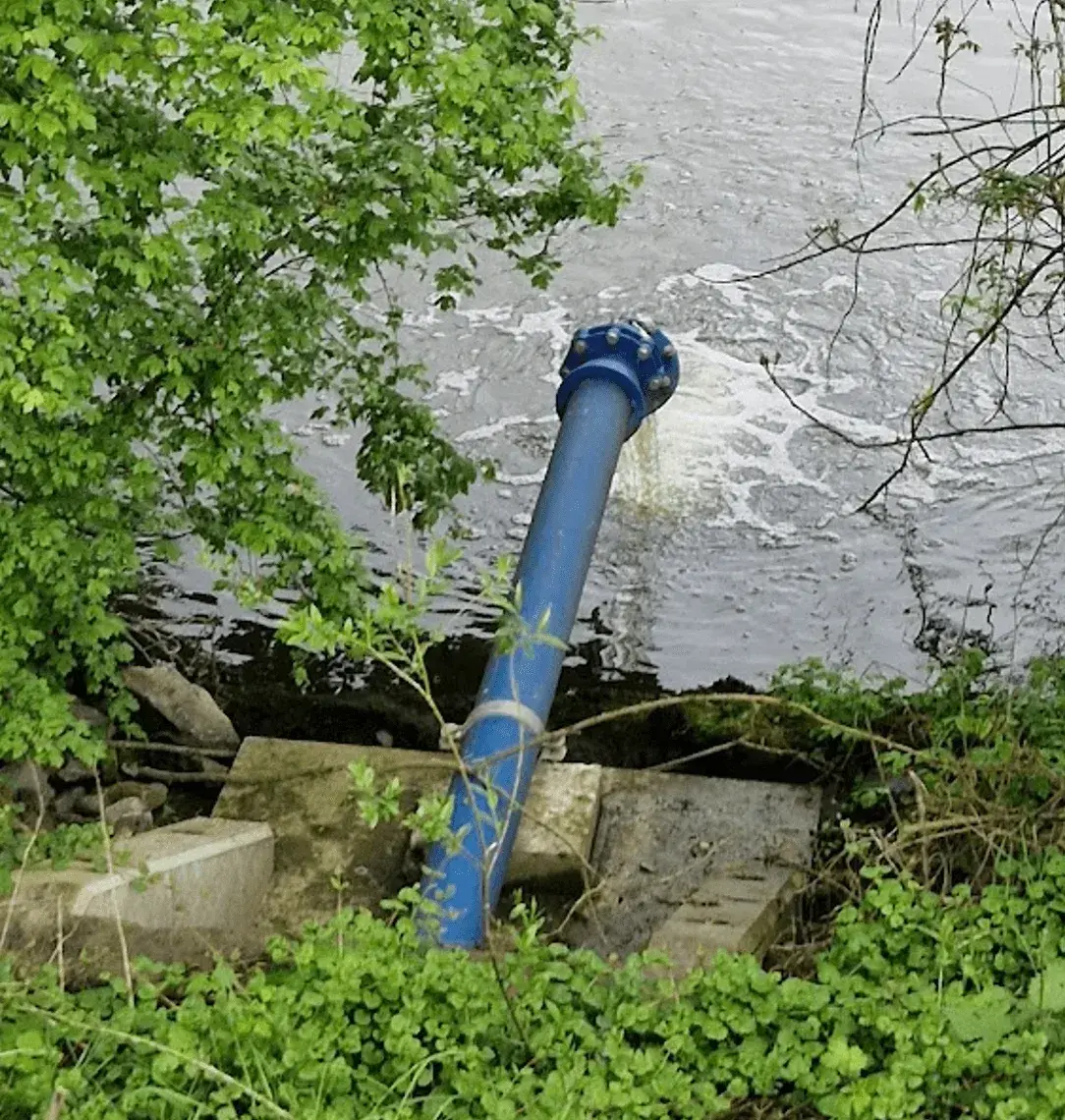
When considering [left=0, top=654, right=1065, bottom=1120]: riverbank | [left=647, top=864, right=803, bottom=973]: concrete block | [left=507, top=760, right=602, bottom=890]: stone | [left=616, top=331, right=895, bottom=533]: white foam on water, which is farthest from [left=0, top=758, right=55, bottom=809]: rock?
[left=616, top=331, right=895, bottom=533]: white foam on water

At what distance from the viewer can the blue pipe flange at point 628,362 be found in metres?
7.25

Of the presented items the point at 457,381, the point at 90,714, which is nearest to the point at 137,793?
the point at 90,714

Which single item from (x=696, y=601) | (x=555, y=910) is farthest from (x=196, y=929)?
(x=696, y=601)

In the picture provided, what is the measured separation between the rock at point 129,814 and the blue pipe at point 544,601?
1526 mm

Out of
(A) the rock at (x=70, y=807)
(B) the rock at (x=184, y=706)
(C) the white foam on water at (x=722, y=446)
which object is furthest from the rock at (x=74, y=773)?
(C) the white foam on water at (x=722, y=446)

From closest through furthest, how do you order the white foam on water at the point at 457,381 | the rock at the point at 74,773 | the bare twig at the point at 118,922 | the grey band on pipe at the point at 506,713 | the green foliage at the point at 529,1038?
the green foliage at the point at 529,1038
the bare twig at the point at 118,922
the grey band on pipe at the point at 506,713
the rock at the point at 74,773
the white foam on water at the point at 457,381

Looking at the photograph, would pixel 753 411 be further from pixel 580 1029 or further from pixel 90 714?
pixel 580 1029

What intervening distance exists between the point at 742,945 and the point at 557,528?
2.24m

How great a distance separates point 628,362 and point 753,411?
3.41 meters

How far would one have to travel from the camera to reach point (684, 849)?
6.38 metres

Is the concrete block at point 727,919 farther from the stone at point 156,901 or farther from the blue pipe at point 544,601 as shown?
the stone at point 156,901

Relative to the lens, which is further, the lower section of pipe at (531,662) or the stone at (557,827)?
the stone at (557,827)

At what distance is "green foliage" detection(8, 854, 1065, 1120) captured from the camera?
349 centimetres

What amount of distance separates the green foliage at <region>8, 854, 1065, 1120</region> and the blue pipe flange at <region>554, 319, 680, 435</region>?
364 centimetres
